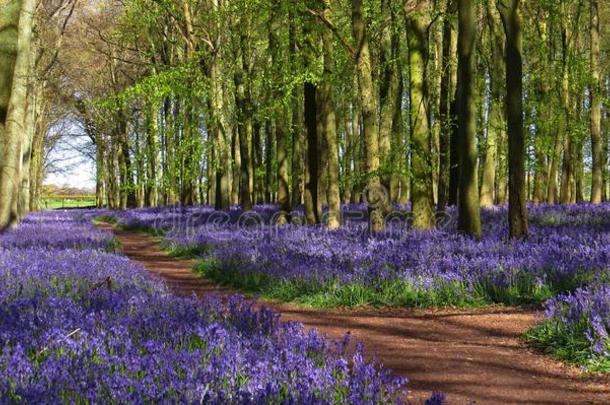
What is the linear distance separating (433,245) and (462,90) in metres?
3.36

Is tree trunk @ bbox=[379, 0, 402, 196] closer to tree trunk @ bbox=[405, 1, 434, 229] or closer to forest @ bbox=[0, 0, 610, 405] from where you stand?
forest @ bbox=[0, 0, 610, 405]

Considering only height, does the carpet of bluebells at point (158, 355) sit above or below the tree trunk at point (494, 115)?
below

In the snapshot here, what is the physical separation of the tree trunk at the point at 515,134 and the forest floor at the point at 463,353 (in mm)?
3277

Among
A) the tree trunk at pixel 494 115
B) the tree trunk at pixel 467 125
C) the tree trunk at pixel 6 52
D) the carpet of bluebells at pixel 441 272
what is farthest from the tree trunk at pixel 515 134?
the tree trunk at pixel 6 52

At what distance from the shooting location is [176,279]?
11703mm

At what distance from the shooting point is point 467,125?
37.0ft

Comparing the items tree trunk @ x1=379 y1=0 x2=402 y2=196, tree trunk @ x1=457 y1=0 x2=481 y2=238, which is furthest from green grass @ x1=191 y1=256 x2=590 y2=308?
tree trunk @ x1=379 y1=0 x2=402 y2=196

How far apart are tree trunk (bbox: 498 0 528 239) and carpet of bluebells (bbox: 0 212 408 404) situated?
6001 mm

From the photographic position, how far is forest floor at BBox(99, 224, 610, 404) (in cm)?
469

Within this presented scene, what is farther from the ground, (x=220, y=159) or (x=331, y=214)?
(x=220, y=159)

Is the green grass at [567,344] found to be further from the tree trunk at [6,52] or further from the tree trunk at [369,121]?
the tree trunk at [6,52]

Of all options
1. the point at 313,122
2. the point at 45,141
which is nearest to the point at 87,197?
the point at 45,141

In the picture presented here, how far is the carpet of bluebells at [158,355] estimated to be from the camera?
3.08 m

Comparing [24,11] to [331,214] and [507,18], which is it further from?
[507,18]
